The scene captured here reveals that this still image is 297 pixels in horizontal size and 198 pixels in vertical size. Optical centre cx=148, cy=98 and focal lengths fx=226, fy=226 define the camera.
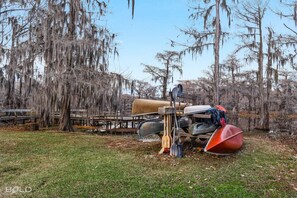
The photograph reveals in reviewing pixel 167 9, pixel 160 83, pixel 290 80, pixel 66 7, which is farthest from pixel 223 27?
pixel 290 80

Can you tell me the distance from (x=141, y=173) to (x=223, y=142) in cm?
197

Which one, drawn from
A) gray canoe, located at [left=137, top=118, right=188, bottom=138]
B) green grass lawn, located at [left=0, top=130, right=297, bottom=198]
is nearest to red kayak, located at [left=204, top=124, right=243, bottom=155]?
green grass lawn, located at [left=0, top=130, right=297, bottom=198]

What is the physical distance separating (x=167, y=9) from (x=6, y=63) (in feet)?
26.6

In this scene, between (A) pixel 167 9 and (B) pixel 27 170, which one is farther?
(A) pixel 167 9

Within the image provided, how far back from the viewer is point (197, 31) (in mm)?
12211

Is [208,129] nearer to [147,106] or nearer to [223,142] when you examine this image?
[223,142]

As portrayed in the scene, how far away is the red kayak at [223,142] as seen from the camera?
5.00m

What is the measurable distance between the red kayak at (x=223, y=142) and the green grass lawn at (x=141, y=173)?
174mm

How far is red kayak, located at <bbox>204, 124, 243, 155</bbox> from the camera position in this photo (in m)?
5.00

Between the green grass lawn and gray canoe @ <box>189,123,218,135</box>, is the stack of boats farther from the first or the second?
the green grass lawn

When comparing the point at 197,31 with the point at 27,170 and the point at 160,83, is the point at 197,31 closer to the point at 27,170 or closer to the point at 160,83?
the point at 27,170

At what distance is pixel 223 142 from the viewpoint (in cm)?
499

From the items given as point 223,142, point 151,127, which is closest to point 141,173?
point 223,142

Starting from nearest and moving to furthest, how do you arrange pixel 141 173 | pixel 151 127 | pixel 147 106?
1. pixel 141 173
2. pixel 151 127
3. pixel 147 106
